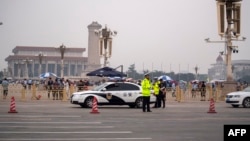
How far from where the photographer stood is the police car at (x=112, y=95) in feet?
88.2

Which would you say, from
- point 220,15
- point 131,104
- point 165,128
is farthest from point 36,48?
point 165,128

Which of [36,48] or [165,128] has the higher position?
[36,48]

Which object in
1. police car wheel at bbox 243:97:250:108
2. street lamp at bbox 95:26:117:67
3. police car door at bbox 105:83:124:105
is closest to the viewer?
police car door at bbox 105:83:124:105

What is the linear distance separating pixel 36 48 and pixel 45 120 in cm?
17994

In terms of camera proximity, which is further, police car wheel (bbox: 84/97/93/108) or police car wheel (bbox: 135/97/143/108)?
police car wheel (bbox: 135/97/143/108)

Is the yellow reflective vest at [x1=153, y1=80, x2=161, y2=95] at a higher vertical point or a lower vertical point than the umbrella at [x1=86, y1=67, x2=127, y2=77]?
lower

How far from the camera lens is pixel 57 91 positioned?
37.7 m

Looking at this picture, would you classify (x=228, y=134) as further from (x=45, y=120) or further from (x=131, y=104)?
(x=131, y=104)

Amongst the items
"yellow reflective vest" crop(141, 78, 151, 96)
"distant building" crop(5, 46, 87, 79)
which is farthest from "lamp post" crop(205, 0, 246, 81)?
"distant building" crop(5, 46, 87, 79)

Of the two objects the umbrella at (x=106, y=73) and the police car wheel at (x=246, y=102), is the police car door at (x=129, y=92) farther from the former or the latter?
the umbrella at (x=106, y=73)

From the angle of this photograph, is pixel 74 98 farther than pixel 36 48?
No

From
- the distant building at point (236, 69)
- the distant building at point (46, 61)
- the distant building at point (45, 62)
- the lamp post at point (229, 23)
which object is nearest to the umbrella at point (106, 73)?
the lamp post at point (229, 23)

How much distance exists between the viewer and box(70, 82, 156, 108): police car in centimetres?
2688

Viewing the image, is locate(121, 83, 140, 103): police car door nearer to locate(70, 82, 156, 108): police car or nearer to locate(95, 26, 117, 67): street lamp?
locate(70, 82, 156, 108): police car
